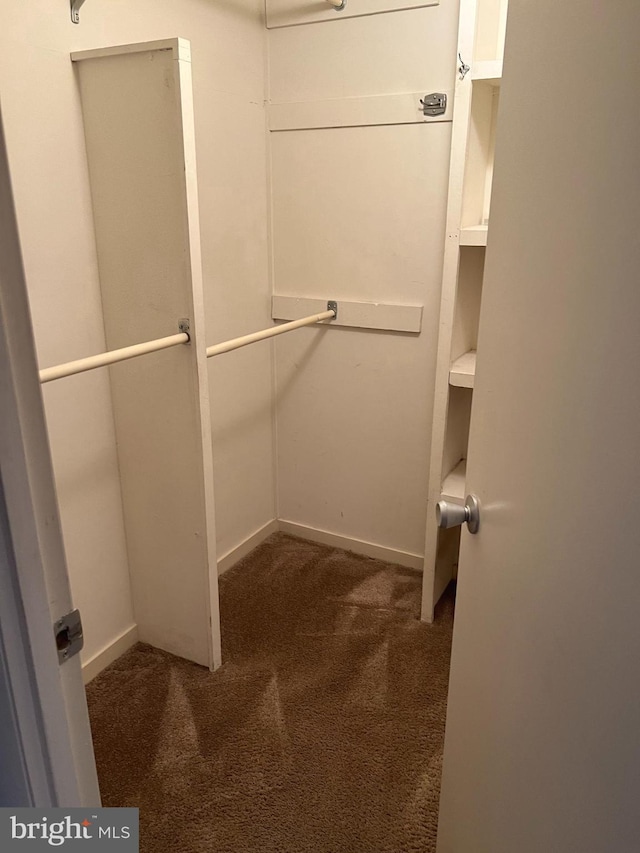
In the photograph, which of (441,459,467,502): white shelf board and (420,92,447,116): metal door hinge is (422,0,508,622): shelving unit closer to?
(441,459,467,502): white shelf board

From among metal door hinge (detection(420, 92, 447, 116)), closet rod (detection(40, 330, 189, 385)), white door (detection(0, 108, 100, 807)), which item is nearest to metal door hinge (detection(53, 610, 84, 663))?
white door (detection(0, 108, 100, 807))

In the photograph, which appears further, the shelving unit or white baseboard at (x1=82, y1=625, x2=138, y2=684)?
white baseboard at (x1=82, y1=625, x2=138, y2=684)

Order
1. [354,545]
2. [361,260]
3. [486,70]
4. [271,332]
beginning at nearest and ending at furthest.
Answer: [486,70] → [271,332] → [361,260] → [354,545]

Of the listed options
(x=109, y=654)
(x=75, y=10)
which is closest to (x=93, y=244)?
(x=75, y=10)

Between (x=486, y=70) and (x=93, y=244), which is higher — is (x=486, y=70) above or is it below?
above

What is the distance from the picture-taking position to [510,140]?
80 centimetres

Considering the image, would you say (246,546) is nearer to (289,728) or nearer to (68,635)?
(289,728)

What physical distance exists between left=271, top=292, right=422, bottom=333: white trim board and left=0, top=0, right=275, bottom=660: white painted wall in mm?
89

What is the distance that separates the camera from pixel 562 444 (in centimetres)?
66

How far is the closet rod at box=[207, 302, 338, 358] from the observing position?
6.00 feet

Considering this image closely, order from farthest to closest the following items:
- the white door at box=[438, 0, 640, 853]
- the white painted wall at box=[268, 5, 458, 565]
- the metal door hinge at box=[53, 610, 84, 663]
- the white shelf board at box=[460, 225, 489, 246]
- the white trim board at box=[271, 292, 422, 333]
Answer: the white trim board at box=[271, 292, 422, 333]
the white painted wall at box=[268, 5, 458, 565]
the white shelf board at box=[460, 225, 489, 246]
the metal door hinge at box=[53, 610, 84, 663]
the white door at box=[438, 0, 640, 853]

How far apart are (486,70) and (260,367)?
1327 millimetres

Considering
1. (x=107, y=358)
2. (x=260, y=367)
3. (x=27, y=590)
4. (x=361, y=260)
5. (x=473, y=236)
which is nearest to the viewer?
(x=27, y=590)

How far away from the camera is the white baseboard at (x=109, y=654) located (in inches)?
75.9
